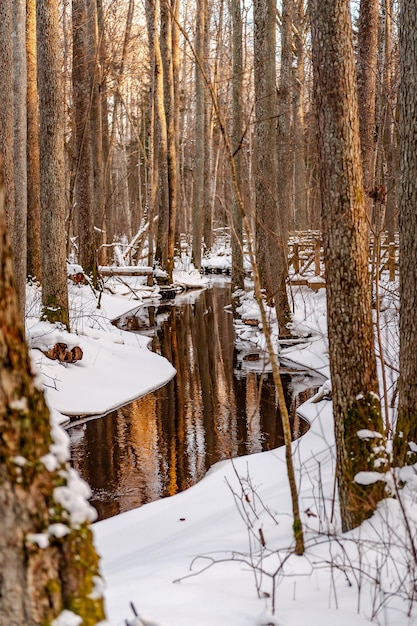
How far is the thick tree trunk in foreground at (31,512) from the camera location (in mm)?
1670

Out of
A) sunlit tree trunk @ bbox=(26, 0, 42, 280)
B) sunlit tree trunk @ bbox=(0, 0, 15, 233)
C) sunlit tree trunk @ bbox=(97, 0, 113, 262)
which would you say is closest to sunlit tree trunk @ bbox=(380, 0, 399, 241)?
sunlit tree trunk @ bbox=(0, 0, 15, 233)

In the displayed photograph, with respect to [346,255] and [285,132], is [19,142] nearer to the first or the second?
[346,255]

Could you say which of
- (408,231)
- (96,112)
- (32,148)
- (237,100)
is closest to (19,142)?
(32,148)

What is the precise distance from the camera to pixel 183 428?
7809 mm

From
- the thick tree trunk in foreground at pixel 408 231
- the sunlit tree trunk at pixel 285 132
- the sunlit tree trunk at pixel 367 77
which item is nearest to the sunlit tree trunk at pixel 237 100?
the sunlit tree trunk at pixel 285 132

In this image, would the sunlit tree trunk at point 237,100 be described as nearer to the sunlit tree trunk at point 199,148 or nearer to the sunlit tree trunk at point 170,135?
the sunlit tree trunk at point 170,135

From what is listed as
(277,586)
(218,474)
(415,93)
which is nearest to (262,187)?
(218,474)

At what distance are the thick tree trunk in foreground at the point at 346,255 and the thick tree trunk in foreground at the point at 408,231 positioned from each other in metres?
0.45

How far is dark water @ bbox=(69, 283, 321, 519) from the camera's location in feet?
20.2

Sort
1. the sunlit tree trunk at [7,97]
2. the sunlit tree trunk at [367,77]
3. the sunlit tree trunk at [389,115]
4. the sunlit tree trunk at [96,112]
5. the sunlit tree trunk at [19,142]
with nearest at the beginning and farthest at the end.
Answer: the sunlit tree trunk at [389,115], the sunlit tree trunk at [7,97], the sunlit tree trunk at [19,142], the sunlit tree trunk at [367,77], the sunlit tree trunk at [96,112]

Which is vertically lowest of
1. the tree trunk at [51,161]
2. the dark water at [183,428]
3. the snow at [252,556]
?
the dark water at [183,428]

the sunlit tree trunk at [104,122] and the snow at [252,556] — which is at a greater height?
the sunlit tree trunk at [104,122]

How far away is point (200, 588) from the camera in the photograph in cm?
318

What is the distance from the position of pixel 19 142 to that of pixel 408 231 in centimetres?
668
